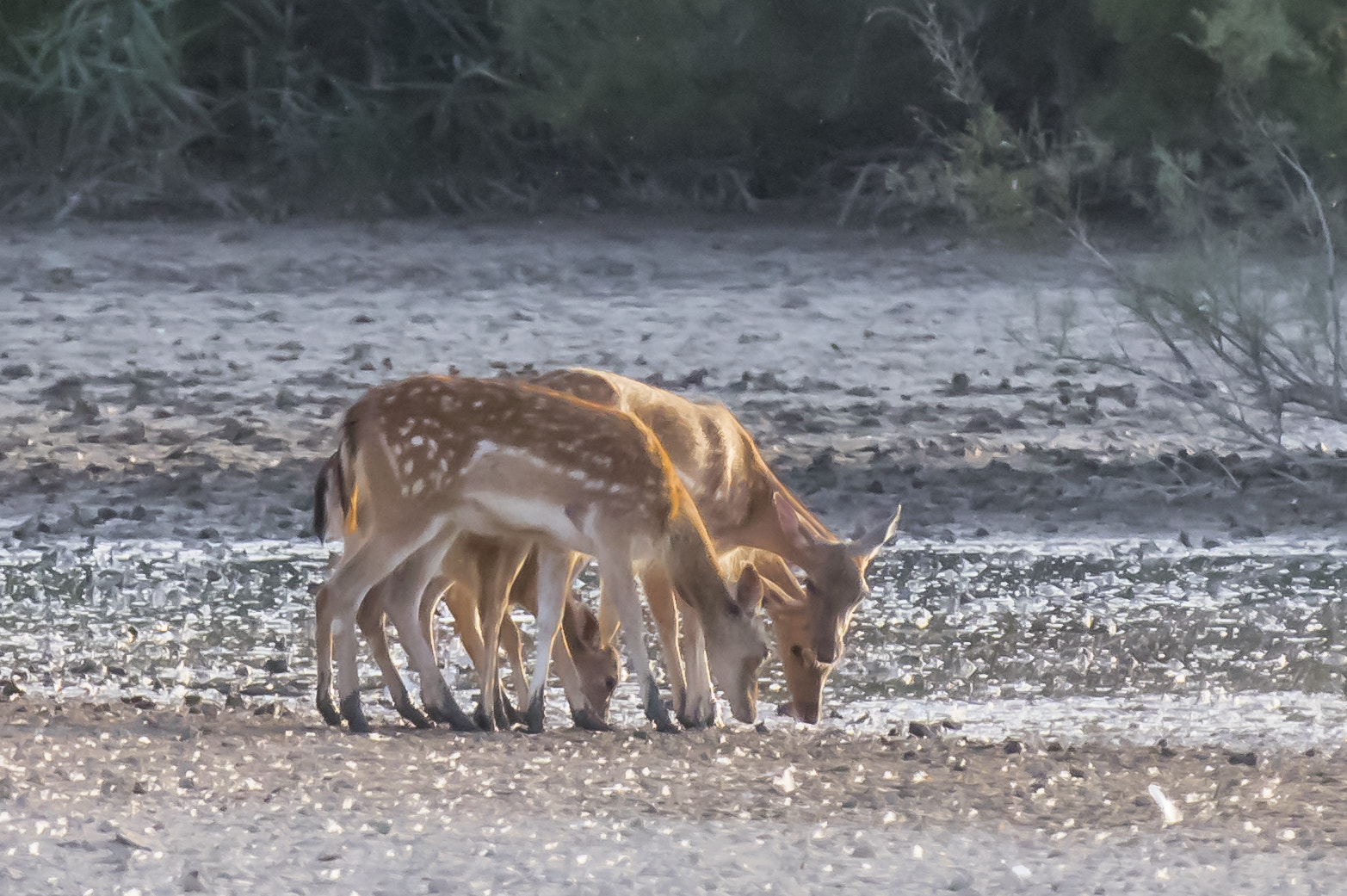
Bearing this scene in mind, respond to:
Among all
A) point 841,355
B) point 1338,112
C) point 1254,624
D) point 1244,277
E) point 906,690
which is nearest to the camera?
point 906,690

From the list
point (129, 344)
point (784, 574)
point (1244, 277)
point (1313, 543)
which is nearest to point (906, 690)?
point (784, 574)

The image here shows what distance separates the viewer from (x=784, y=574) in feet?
24.2

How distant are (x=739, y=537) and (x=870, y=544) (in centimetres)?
51

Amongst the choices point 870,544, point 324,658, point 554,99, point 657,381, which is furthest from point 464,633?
point 554,99

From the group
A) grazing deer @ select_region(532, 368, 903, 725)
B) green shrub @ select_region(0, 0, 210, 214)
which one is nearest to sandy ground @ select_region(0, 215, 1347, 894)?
grazing deer @ select_region(532, 368, 903, 725)

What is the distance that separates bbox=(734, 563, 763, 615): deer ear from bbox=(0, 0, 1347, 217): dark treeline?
8408mm

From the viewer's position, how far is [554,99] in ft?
56.0

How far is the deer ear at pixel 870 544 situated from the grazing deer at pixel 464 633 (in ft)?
2.51

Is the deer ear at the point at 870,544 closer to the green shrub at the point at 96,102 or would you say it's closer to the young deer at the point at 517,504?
the young deer at the point at 517,504

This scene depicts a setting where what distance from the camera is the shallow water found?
22.8ft

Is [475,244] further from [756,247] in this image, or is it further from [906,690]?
[906,690]

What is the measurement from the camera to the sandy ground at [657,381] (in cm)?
478

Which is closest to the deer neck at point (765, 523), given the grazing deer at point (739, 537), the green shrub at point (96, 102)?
the grazing deer at point (739, 537)

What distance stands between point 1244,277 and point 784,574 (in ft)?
17.6
